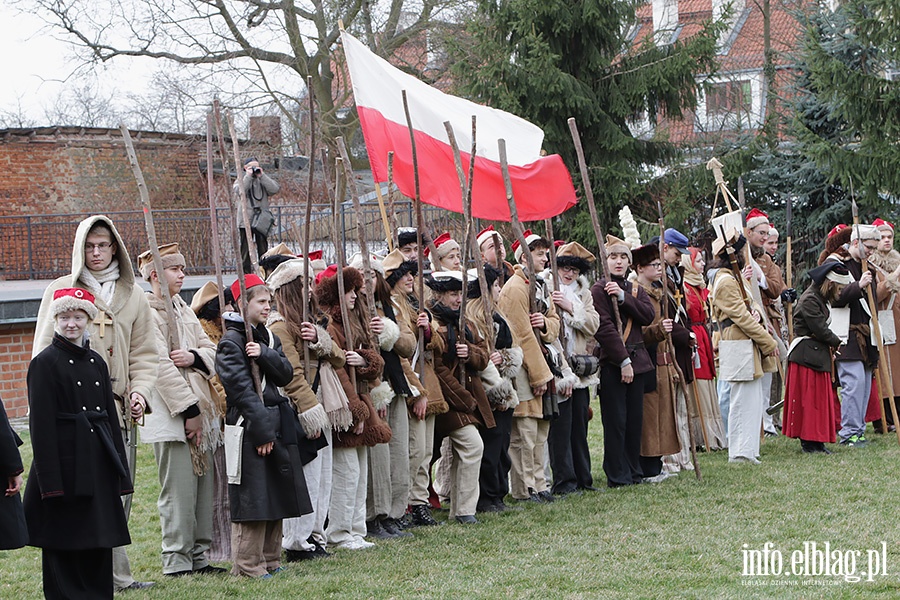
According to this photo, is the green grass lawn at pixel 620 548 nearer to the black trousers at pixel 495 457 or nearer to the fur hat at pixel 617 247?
the black trousers at pixel 495 457

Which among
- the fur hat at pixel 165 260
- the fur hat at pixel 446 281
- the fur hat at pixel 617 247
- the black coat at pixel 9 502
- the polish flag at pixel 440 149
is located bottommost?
the black coat at pixel 9 502

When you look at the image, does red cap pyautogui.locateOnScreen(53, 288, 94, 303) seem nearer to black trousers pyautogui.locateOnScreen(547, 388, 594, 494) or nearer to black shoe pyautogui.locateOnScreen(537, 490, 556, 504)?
black shoe pyautogui.locateOnScreen(537, 490, 556, 504)

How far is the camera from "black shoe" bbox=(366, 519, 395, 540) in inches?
296

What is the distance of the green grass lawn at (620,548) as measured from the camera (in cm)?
601

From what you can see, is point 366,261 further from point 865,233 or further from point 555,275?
→ point 865,233

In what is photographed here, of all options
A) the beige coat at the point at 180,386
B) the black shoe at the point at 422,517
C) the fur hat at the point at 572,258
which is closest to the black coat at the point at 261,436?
the beige coat at the point at 180,386

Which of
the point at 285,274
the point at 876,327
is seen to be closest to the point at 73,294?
the point at 285,274

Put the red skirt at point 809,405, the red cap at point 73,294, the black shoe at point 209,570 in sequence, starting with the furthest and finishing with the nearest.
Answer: the red skirt at point 809,405 < the black shoe at point 209,570 < the red cap at point 73,294

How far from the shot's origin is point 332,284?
23.9 ft

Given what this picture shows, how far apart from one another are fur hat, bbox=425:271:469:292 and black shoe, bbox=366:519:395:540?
1.63 meters

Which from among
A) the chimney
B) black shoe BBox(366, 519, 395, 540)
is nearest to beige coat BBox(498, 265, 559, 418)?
black shoe BBox(366, 519, 395, 540)

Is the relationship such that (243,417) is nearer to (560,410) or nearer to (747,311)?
(560,410)

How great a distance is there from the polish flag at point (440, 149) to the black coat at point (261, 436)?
2.69 metres

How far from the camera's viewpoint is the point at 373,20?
25.4m
